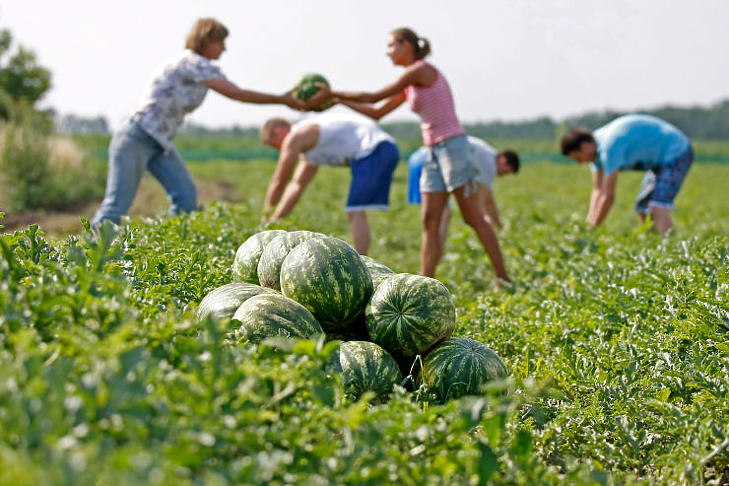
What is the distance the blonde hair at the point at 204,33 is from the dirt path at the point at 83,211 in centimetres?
164

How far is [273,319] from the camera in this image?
2326 mm

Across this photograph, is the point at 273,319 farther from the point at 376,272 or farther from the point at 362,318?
the point at 376,272

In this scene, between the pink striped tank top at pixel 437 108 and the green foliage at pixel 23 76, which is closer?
the pink striped tank top at pixel 437 108

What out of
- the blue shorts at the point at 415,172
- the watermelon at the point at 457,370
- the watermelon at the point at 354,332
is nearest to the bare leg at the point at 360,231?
the blue shorts at the point at 415,172

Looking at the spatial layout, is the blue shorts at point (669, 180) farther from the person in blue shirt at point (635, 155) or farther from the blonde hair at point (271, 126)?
the blonde hair at point (271, 126)

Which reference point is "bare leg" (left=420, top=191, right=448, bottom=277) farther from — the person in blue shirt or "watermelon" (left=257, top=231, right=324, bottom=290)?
"watermelon" (left=257, top=231, right=324, bottom=290)

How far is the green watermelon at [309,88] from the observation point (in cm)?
546

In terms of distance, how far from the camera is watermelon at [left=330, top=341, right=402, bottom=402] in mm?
2271

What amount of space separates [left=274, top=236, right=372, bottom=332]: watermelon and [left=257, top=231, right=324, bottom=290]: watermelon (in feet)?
0.46

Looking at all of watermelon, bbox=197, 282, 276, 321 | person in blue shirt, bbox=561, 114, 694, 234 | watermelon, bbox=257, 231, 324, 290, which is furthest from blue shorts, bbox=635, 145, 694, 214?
watermelon, bbox=197, 282, 276, 321

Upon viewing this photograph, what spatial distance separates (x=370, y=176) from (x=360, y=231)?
543mm

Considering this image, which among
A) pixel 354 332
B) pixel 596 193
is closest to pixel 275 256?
pixel 354 332

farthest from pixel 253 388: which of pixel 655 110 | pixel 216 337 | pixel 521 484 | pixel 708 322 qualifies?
pixel 655 110

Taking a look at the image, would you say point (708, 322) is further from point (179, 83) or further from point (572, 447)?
point (179, 83)
